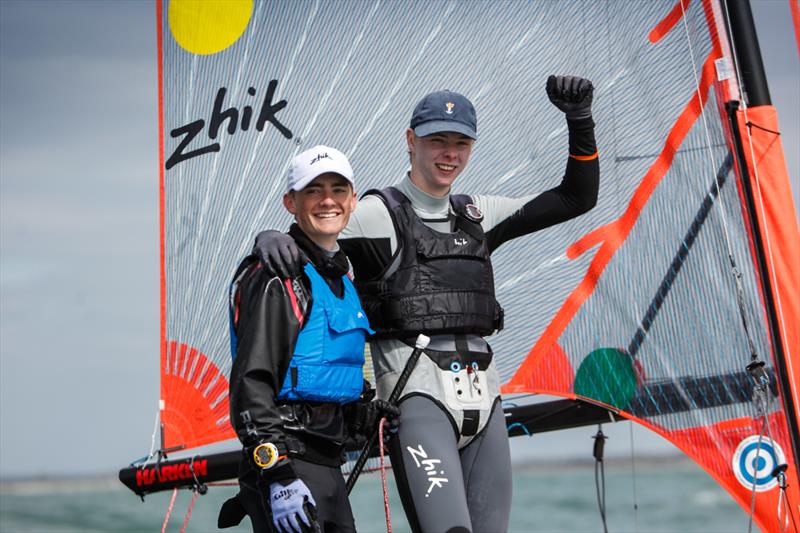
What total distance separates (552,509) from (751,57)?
1789cm

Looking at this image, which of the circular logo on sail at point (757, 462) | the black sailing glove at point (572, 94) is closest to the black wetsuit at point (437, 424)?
the black sailing glove at point (572, 94)

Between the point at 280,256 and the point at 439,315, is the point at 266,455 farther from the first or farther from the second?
the point at 439,315

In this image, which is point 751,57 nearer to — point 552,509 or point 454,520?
point 454,520

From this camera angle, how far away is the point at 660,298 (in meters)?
3.31

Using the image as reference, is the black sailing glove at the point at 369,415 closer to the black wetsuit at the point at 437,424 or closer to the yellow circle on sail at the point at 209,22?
the black wetsuit at the point at 437,424

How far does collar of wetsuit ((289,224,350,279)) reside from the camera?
7.00ft

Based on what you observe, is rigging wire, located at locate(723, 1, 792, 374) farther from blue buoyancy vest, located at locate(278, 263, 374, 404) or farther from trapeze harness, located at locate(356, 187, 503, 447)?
blue buoyancy vest, located at locate(278, 263, 374, 404)

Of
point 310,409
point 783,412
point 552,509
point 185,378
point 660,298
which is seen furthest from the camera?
point 552,509

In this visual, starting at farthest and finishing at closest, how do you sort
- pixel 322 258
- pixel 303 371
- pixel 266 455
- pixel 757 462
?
pixel 757 462 → pixel 322 258 → pixel 303 371 → pixel 266 455

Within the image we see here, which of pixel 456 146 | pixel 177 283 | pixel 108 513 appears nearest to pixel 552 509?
pixel 108 513

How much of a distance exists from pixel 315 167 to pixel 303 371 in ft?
1.50

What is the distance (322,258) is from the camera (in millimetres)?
2137

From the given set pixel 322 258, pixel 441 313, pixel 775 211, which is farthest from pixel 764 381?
pixel 322 258

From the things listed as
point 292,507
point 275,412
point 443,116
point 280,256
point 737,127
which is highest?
point 737,127
